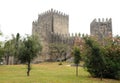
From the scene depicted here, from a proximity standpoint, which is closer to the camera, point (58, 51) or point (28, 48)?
point (28, 48)

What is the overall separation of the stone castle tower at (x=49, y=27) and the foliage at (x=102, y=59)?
184 ft

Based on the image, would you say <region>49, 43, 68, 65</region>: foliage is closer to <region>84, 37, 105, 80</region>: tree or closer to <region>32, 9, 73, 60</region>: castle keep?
<region>32, 9, 73, 60</region>: castle keep

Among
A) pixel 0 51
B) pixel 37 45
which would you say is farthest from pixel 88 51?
pixel 0 51

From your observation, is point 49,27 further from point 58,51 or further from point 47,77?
point 47,77

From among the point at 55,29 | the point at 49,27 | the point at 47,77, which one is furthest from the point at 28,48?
the point at 55,29

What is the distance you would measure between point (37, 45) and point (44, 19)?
69152 millimetres

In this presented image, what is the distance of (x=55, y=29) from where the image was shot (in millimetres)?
103688

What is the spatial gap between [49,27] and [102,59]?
66.9m

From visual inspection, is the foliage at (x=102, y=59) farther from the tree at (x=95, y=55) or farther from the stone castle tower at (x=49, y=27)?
the stone castle tower at (x=49, y=27)

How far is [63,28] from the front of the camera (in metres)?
107

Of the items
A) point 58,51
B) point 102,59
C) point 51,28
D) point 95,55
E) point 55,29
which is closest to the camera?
point 102,59

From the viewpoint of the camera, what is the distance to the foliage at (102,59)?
35.9 metres

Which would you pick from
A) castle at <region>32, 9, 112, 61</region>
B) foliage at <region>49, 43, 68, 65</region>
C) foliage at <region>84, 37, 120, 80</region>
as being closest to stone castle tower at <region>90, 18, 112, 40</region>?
castle at <region>32, 9, 112, 61</region>

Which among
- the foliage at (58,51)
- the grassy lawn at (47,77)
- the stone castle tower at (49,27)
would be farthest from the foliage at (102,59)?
the stone castle tower at (49,27)
